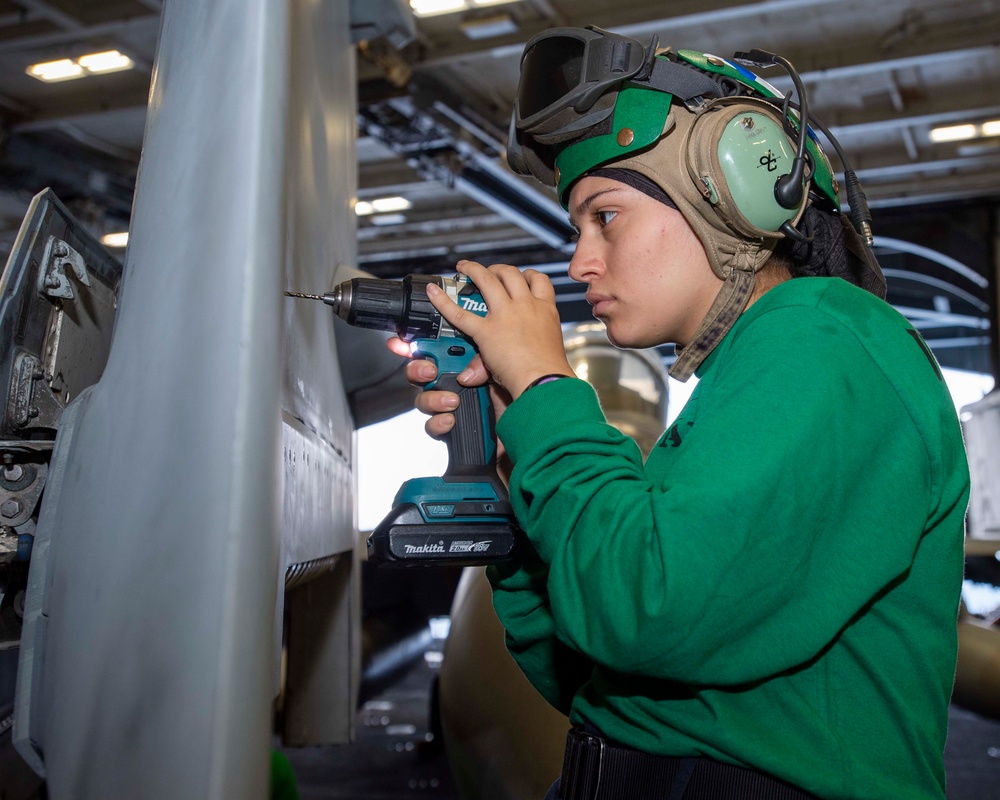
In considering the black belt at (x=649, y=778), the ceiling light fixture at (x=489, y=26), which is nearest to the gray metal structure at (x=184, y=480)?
the black belt at (x=649, y=778)

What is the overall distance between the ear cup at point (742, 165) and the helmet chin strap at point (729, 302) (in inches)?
1.2

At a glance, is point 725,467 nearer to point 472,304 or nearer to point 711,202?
point 711,202

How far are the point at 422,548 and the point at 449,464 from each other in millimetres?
172

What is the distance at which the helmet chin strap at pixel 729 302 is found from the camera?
3.77 ft

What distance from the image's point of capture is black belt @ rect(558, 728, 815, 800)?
95 centimetres

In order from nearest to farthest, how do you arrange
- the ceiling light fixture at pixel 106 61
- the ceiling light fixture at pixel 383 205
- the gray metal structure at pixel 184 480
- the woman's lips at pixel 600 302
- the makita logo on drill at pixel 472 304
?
1. the gray metal structure at pixel 184 480
2. the woman's lips at pixel 600 302
3. the makita logo on drill at pixel 472 304
4. the ceiling light fixture at pixel 106 61
5. the ceiling light fixture at pixel 383 205

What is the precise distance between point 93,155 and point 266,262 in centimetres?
850

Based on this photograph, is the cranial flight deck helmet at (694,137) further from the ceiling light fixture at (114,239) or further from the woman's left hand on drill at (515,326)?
the ceiling light fixture at (114,239)

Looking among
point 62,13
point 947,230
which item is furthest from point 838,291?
point 947,230

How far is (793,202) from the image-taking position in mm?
1144

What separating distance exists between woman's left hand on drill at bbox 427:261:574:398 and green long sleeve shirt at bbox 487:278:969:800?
56 mm

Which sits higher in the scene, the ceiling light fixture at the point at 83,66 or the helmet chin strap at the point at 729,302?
the ceiling light fixture at the point at 83,66

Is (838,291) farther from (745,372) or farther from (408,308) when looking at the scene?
(408,308)

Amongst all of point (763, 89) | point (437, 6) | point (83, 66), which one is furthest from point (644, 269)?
point (83, 66)
